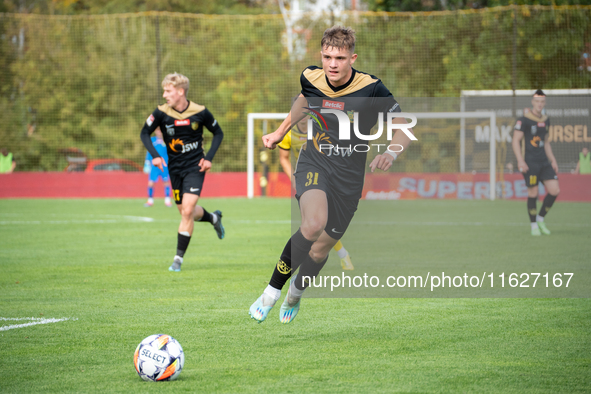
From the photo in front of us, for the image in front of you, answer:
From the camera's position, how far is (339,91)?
5.30 metres

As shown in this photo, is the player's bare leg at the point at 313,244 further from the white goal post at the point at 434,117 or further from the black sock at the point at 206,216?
the white goal post at the point at 434,117

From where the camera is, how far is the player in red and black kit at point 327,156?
16.6ft

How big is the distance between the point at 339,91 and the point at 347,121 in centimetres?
23

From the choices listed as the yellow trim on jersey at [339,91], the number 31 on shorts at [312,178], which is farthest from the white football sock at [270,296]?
the yellow trim on jersey at [339,91]

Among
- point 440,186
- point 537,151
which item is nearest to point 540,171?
point 537,151

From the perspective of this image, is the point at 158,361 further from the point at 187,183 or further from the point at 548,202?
the point at 548,202

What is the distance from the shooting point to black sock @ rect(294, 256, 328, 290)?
5148 mm

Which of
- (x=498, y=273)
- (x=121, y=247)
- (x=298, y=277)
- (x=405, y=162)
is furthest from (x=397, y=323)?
(x=405, y=162)

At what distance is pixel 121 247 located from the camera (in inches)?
410

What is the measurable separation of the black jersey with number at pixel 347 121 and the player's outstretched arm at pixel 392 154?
0.18m

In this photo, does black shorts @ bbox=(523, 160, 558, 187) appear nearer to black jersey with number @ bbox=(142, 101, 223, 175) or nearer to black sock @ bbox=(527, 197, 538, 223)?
black sock @ bbox=(527, 197, 538, 223)

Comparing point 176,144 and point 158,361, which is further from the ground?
point 176,144

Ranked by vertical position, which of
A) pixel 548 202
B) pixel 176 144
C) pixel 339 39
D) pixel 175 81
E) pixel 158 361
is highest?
pixel 339 39

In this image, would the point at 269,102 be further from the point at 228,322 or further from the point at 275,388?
the point at 275,388
